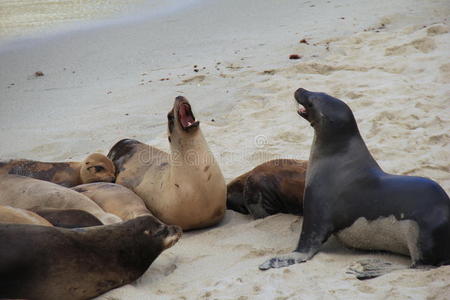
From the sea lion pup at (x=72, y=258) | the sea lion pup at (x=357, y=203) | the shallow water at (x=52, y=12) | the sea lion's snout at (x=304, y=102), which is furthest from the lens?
the shallow water at (x=52, y=12)

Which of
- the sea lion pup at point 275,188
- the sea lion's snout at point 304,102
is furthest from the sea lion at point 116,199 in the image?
the sea lion's snout at point 304,102

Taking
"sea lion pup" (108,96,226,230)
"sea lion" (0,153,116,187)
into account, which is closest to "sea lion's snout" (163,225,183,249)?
"sea lion pup" (108,96,226,230)

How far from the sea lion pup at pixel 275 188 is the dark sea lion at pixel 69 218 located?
1257mm

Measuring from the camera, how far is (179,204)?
4789mm

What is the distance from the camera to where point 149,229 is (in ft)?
12.7

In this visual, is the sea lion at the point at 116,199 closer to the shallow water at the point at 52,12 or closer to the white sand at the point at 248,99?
the white sand at the point at 248,99

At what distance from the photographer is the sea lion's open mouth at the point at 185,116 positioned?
4.78 metres

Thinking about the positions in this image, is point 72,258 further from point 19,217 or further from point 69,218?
point 69,218

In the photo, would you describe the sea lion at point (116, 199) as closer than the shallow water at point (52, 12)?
Yes

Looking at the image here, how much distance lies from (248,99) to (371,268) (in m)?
4.28

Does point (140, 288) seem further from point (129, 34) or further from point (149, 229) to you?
point (129, 34)

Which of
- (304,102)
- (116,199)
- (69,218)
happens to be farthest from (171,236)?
(304,102)

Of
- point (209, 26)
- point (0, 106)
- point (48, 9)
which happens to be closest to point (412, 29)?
point (209, 26)

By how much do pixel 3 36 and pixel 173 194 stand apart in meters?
8.31
